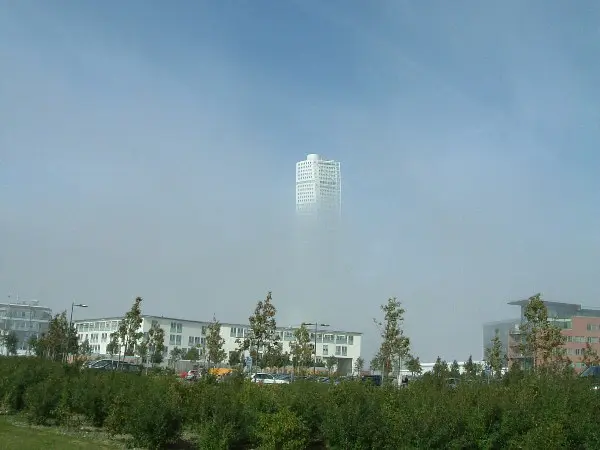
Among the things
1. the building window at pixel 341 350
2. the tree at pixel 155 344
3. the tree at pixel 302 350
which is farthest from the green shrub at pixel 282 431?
the building window at pixel 341 350

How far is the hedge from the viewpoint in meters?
12.0

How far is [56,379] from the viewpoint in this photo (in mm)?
19047

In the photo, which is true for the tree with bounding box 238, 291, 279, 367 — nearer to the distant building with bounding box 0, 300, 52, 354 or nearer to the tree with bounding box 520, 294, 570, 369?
the tree with bounding box 520, 294, 570, 369

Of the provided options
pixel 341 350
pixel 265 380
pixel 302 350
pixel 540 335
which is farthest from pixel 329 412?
pixel 341 350

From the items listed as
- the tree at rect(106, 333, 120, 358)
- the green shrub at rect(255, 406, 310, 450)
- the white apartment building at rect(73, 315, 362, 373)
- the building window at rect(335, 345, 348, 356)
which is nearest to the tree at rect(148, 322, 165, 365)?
the tree at rect(106, 333, 120, 358)

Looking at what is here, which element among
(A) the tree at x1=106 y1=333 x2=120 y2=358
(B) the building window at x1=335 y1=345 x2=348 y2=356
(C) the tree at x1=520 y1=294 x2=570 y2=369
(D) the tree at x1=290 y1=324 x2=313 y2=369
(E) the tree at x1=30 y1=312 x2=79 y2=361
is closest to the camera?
(C) the tree at x1=520 y1=294 x2=570 y2=369

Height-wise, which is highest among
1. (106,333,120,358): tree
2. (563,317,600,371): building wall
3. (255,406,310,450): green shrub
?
(563,317,600,371): building wall

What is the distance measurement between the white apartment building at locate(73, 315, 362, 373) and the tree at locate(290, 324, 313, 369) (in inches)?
1895

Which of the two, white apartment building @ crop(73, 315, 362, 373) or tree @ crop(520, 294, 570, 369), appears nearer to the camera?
tree @ crop(520, 294, 570, 369)

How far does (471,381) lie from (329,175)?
208 ft

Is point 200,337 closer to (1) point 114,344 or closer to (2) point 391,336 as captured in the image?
(1) point 114,344

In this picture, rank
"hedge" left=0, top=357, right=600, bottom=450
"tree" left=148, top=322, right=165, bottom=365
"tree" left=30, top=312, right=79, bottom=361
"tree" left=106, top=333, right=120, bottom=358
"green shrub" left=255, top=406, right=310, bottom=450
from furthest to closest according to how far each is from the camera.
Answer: "tree" left=148, top=322, right=165, bottom=365 → "tree" left=30, top=312, right=79, bottom=361 → "tree" left=106, top=333, right=120, bottom=358 → "green shrub" left=255, top=406, right=310, bottom=450 → "hedge" left=0, top=357, right=600, bottom=450

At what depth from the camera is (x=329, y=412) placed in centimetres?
1348

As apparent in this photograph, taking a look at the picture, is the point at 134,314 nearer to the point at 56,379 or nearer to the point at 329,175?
the point at 56,379
